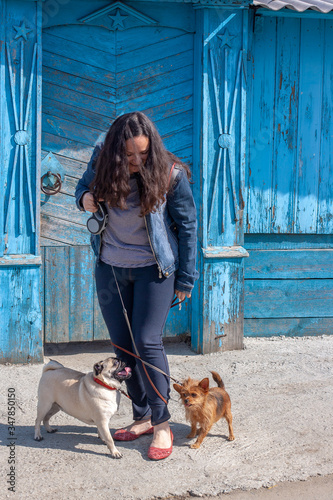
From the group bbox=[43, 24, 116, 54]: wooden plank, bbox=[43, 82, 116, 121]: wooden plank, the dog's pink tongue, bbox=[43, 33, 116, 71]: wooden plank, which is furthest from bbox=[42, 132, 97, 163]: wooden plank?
the dog's pink tongue

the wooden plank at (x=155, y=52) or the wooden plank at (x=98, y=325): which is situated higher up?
the wooden plank at (x=155, y=52)

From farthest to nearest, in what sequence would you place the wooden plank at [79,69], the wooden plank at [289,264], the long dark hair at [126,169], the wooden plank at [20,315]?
the wooden plank at [289,264]
the wooden plank at [79,69]
the wooden plank at [20,315]
the long dark hair at [126,169]

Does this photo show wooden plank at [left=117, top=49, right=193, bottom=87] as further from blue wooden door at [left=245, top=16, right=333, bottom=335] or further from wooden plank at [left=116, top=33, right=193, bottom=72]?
blue wooden door at [left=245, top=16, right=333, bottom=335]

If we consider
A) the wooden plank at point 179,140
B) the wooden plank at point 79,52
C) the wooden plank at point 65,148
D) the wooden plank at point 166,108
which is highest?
the wooden plank at point 79,52

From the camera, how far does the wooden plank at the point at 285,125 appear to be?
5.41 metres

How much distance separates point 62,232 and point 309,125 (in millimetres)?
2368

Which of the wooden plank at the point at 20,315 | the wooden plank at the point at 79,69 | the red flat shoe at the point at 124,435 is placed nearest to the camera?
the red flat shoe at the point at 124,435

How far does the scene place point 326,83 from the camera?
551 cm

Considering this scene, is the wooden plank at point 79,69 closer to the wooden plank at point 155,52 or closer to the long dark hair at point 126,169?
the wooden plank at point 155,52

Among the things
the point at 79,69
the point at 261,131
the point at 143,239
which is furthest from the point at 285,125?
the point at 143,239

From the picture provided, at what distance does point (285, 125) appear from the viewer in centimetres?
548

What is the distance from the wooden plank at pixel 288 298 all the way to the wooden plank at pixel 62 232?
60.6 inches

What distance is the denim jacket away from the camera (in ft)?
11.1

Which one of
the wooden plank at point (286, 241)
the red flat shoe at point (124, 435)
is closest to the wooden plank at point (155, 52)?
the wooden plank at point (286, 241)
